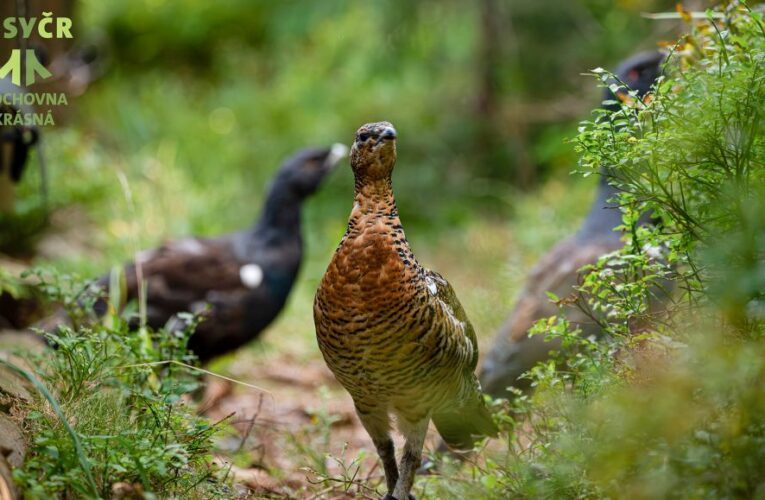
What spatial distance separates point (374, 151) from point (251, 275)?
299cm

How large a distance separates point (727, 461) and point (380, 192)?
5.03 ft

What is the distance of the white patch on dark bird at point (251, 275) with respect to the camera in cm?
604

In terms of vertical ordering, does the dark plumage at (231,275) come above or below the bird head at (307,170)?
below

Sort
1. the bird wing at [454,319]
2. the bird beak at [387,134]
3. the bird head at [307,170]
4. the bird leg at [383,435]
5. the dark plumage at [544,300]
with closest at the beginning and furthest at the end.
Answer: the bird beak at [387,134] < the bird wing at [454,319] < the bird leg at [383,435] < the dark plumage at [544,300] < the bird head at [307,170]

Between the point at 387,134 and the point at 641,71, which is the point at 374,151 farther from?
the point at 641,71

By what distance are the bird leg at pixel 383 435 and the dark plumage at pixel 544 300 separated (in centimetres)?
129

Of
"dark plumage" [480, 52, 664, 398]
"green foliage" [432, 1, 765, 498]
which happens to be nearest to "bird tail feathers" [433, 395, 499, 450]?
"green foliage" [432, 1, 765, 498]

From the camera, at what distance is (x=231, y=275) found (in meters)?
6.04

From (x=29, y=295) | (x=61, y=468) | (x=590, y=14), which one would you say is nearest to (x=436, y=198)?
(x=590, y=14)

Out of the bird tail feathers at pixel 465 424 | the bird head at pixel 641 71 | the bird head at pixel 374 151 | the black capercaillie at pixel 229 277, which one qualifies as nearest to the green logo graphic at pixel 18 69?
the black capercaillie at pixel 229 277

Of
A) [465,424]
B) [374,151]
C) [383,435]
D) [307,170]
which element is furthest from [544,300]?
[307,170]

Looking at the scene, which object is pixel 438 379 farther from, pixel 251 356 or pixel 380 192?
pixel 251 356

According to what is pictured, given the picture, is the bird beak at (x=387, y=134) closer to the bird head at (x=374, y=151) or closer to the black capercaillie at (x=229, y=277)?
the bird head at (x=374, y=151)

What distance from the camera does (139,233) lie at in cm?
837
